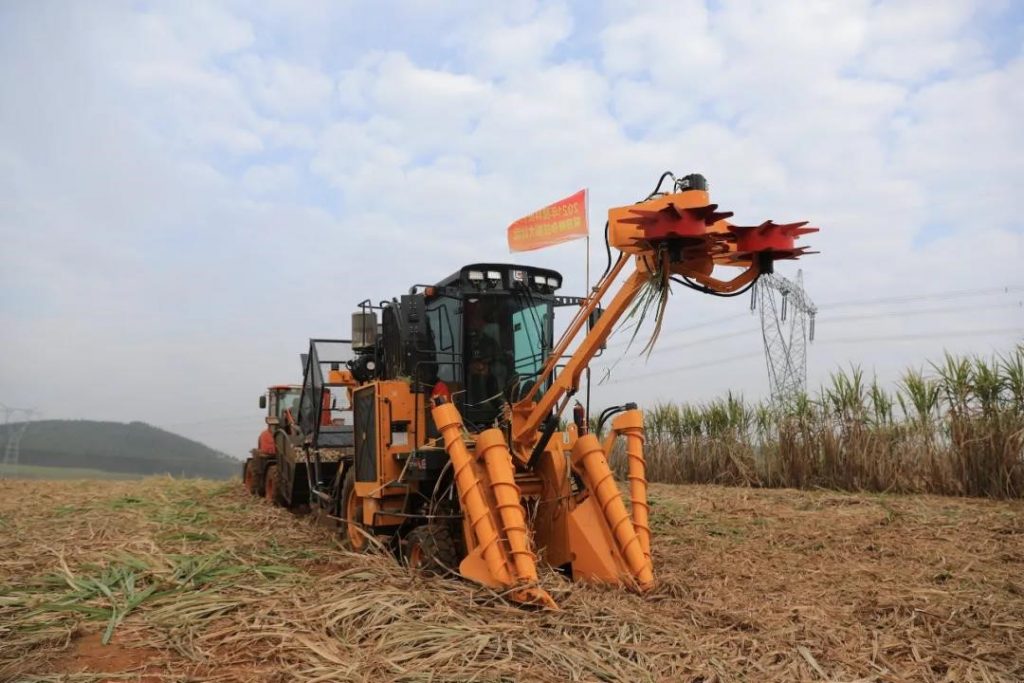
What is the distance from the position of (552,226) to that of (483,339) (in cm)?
119

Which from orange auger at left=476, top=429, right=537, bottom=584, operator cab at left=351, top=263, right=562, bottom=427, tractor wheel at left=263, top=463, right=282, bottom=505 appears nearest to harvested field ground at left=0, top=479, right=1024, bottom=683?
orange auger at left=476, top=429, right=537, bottom=584

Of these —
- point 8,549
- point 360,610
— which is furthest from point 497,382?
point 8,549

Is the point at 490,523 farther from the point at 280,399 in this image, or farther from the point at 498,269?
the point at 280,399

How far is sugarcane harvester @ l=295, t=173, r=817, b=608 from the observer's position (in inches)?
202

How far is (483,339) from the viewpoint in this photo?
22.4 feet

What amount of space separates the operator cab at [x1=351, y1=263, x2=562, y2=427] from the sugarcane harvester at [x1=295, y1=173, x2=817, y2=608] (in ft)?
0.04

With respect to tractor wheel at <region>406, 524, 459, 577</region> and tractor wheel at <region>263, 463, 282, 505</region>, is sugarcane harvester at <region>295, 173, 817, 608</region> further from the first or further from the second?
tractor wheel at <region>263, 463, 282, 505</region>

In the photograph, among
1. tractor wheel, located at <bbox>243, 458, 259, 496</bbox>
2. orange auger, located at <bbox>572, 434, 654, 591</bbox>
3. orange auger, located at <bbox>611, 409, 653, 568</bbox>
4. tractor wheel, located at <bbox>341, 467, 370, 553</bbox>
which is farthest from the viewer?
tractor wheel, located at <bbox>243, 458, 259, 496</bbox>

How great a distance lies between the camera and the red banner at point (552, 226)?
240 inches

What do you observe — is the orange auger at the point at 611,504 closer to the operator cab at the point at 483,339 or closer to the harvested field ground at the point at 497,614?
the harvested field ground at the point at 497,614

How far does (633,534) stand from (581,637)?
1.33 m

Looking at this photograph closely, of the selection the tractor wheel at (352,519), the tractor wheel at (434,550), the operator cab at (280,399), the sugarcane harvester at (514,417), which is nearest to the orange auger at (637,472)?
the sugarcane harvester at (514,417)

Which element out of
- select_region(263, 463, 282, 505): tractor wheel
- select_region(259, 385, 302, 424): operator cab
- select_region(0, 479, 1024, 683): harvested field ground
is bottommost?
select_region(0, 479, 1024, 683): harvested field ground

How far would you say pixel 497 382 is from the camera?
6836 mm
